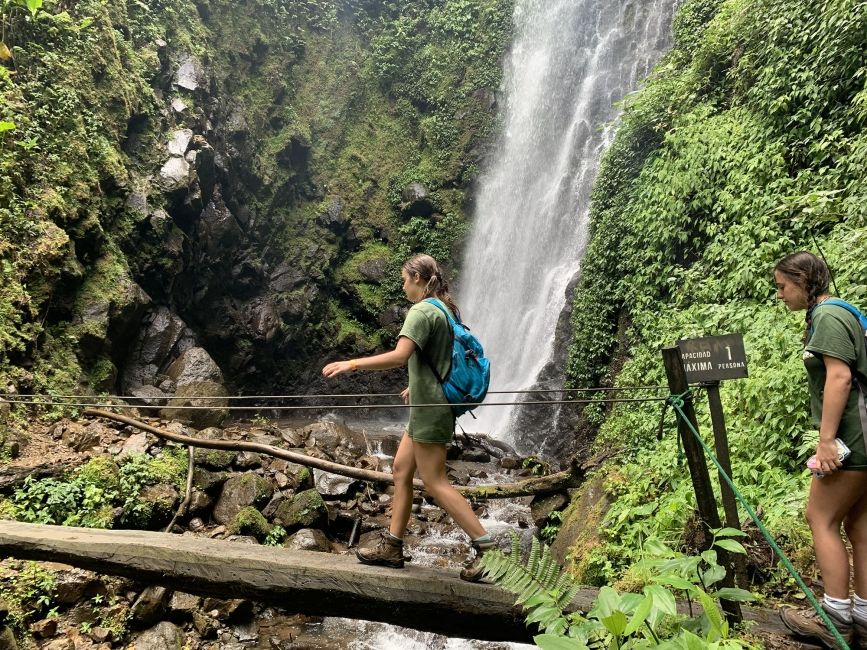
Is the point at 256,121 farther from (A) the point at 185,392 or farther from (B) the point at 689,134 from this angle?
(B) the point at 689,134

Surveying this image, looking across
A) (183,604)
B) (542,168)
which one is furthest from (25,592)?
(542,168)

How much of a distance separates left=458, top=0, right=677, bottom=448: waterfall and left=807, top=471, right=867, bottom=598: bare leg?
9.02 metres

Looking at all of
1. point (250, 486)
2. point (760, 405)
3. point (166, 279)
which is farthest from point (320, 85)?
point (760, 405)

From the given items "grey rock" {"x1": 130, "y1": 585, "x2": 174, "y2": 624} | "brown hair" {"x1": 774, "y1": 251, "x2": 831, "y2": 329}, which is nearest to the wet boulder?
"grey rock" {"x1": 130, "y1": 585, "x2": 174, "y2": 624}

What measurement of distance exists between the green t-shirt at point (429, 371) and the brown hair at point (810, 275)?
5.79ft

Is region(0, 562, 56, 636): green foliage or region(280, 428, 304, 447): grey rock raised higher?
region(280, 428, 304, 447): grey rock

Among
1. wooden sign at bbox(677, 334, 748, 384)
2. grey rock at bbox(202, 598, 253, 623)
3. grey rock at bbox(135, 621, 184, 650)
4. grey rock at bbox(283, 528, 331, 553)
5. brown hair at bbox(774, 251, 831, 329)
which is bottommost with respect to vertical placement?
grey rock at bbox(135, 621, 184, 650)

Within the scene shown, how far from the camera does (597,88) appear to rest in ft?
49.3

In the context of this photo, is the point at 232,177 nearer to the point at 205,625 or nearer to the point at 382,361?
the point at 205,625

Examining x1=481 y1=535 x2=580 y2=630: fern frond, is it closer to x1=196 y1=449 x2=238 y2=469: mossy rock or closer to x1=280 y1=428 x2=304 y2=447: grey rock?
x1=196 y1=449 x2=238 y2=469: mossy rock

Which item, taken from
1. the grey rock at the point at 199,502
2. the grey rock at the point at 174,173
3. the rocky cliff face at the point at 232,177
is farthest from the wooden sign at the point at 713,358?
the grey rock at the point at 174,173

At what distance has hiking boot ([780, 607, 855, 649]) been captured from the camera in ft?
7.09

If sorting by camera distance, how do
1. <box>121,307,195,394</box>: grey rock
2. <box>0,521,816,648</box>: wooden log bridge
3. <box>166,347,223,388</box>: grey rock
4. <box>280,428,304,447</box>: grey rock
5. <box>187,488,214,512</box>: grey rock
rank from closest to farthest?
<box>0,521,816,648</box>: wooden log bridge < <box>187,488,214,512</box>: grey rock < <box>280,428,304,447</box>: grey rock < <box>121,307,195,394</box>: grey rock < <box>166,347,223,388</box>: grey rock

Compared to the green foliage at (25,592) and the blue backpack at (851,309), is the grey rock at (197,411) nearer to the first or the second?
the green foliage at (25,592)
